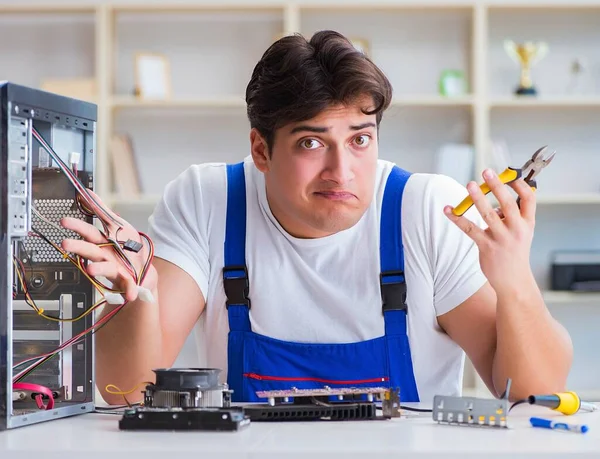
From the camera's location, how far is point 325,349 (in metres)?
1.78

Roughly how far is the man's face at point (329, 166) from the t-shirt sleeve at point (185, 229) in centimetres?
21


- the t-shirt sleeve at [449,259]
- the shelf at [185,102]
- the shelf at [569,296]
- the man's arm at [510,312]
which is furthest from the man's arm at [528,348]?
the shelf at [185,102]

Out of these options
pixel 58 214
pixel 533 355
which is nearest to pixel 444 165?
pixel 533 355

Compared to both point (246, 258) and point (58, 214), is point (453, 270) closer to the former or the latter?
point (246, 258)

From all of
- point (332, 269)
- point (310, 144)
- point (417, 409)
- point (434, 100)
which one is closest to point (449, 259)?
point (332, 269)

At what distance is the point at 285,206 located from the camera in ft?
5.95

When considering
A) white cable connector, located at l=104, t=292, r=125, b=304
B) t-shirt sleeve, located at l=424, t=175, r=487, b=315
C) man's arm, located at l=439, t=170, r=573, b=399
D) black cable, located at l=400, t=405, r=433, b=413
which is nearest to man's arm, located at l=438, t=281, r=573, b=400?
man's arm, located at l=439, t=170, r=573, b=399

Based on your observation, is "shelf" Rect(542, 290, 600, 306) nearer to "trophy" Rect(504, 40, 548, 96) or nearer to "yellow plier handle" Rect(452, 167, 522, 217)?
"trophy" Rect(504, 40, 548, 96)

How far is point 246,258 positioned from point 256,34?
2.46 metres

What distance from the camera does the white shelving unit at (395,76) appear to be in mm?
4148

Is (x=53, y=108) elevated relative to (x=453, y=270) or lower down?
elevated

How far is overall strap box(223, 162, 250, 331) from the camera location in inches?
73.3

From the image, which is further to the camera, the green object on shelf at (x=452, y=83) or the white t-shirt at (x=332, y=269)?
the green object on shelf at (x=452, y=83)

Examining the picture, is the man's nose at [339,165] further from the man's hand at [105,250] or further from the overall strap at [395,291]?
the man's hand at [105,250]
